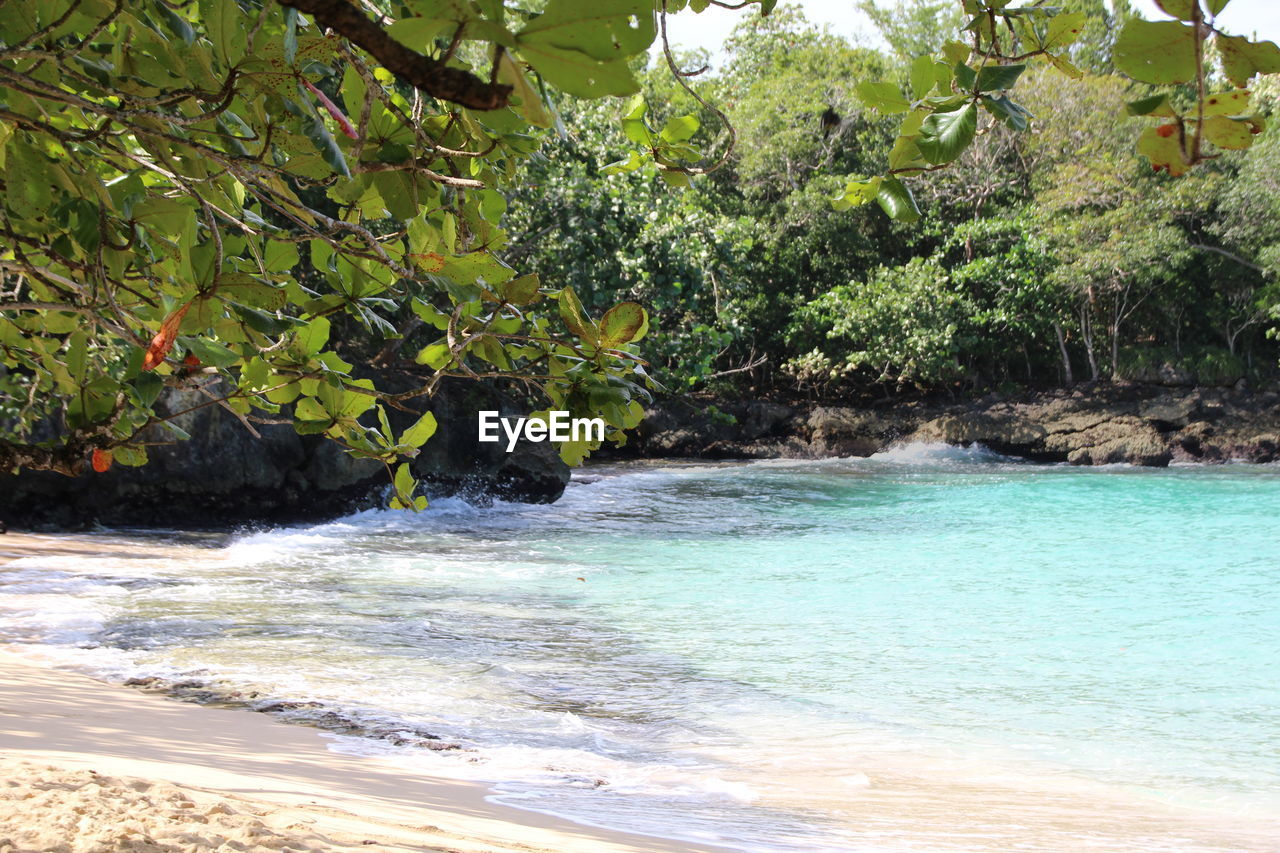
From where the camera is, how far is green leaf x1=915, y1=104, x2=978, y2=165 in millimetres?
1309

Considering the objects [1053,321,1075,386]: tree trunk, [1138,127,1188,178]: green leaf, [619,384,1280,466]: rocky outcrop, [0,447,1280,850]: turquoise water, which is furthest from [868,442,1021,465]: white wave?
[1138,127,1188,178]: green leaf

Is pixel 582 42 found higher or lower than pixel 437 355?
higher

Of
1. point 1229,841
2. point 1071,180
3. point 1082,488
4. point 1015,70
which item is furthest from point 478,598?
point 1071,180

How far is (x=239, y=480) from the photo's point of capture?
1073 centimetres

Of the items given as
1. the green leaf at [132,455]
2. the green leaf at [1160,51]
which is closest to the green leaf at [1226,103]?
the green leaf at [1160,51]

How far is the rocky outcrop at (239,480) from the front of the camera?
9.77 metres

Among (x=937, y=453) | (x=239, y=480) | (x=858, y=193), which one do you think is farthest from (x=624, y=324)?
(x=937, y=453)

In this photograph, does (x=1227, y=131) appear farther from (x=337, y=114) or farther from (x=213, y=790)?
(x=213, y=790)

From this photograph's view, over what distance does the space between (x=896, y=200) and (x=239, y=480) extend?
10.2m

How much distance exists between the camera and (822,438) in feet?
66.8

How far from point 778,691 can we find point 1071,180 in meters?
16.5

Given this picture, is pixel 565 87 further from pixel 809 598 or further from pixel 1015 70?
pixel 809 598

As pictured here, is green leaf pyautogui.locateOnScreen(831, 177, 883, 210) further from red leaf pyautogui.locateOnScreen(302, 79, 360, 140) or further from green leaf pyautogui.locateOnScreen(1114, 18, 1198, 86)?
red leaf pyautogui.locateOnScreen(302, 79, 360, 140)

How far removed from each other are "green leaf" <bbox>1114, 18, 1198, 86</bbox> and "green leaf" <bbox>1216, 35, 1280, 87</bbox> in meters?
0.06
